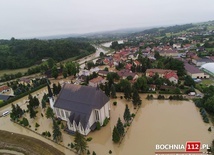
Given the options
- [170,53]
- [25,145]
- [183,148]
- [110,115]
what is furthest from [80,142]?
[170,53]

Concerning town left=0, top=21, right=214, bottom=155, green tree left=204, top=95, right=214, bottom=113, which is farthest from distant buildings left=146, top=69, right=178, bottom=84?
green tree left=204, top=95, right=214, bottom=113

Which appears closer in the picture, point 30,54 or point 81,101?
point 81,101

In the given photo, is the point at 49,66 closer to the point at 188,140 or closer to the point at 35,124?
the point at 35,124

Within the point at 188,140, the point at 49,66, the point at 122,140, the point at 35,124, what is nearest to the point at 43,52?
the point at 49,66

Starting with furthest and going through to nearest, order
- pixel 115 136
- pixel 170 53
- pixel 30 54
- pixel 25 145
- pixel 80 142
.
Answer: pixel 30 54 → pixel 170 53 → pixel 25 145 → pixel 115 136 → pixel 80 142

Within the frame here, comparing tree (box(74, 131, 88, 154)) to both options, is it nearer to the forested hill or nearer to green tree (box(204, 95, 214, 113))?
green tree (box(204, 95, 214, 113))

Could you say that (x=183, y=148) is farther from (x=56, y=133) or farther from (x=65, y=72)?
(x=65, y=72)
